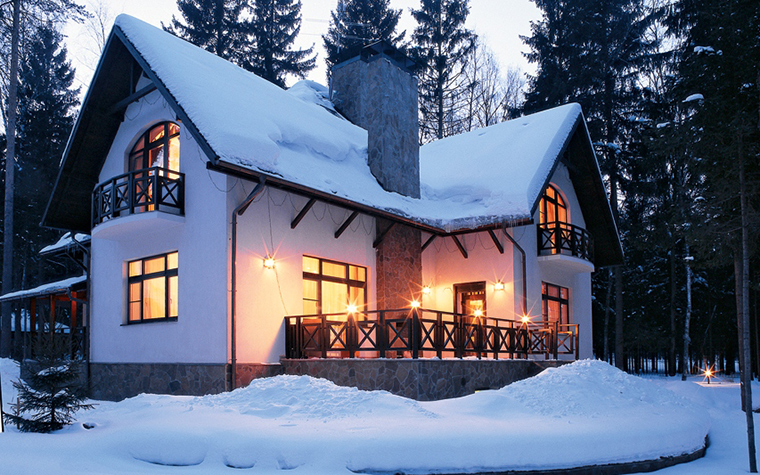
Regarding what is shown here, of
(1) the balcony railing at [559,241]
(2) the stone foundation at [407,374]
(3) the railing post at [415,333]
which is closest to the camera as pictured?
(2) the stone foundation at [407,374]

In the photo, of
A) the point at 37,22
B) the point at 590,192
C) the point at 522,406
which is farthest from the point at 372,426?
the point at 37,22

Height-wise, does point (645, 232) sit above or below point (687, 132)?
below

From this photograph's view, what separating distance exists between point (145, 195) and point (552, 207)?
12.3 meters

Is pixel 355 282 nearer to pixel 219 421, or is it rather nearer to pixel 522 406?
pixel 522 406

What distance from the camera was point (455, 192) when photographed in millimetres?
17828

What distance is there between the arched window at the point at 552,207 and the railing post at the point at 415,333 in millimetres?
8381

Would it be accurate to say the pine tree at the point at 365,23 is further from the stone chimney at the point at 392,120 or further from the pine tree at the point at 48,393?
the pine tree at the point at 48,393

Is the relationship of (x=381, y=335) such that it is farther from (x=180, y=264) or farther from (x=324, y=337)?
(x=180, y=264)

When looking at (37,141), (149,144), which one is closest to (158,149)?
(149,144)

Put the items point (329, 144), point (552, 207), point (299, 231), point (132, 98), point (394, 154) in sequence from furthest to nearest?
1. point (552, 207)
2. point (394, 154)
3. point (329, 144)
4. point (132, 98)
5. point (299, 231)

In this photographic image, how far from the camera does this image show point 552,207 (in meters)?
19.9

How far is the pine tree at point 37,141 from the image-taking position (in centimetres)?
3062

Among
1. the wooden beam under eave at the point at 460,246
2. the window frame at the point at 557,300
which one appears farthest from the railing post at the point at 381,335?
the window frame at the point at 557,300

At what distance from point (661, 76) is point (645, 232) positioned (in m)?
8.26
